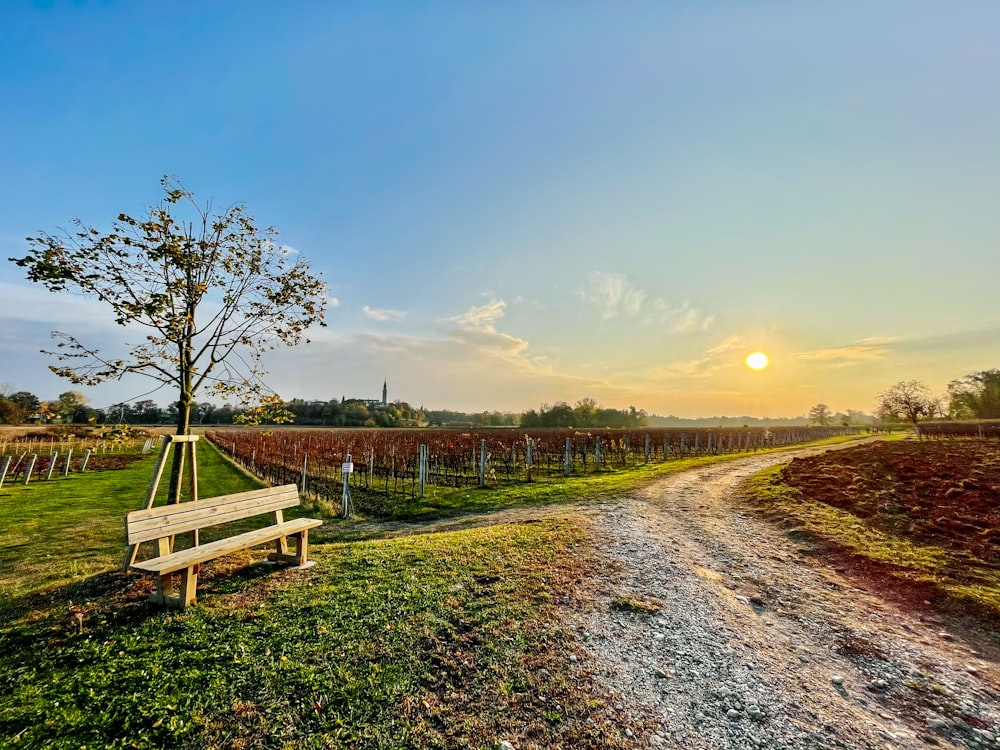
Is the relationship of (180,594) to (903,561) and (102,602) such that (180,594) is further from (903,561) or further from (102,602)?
(903,561)

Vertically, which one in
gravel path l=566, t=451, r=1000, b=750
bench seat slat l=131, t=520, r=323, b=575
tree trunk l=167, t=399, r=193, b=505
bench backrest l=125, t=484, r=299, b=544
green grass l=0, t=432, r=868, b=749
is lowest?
gravel path l=566, t=451, r=1000, b=750

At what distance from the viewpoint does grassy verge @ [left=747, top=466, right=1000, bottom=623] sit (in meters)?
5.39

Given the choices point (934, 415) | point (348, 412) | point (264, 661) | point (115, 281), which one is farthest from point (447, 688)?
point (934, 415)

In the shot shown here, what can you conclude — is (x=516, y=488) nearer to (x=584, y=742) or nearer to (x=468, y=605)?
(x=468, y=605)

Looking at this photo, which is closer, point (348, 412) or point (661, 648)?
point (661, 648)

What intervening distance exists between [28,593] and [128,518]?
2.41 meters

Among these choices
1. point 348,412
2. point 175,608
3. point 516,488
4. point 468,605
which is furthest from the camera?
point 348,412

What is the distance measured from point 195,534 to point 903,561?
1051 cm

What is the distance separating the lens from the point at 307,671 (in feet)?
11.0

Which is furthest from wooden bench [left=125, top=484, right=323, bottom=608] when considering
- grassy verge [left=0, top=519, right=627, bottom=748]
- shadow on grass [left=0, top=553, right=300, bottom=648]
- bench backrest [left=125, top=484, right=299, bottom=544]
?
grassy verge [left=0, top=519, right=627, bottom=748]

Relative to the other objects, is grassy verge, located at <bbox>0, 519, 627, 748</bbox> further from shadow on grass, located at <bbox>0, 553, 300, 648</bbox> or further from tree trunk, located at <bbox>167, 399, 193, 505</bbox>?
tree trunk, located at <bbox>167, 399, 193, 505</bbox>

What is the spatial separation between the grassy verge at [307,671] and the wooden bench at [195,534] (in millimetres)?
347

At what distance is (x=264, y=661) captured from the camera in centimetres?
344

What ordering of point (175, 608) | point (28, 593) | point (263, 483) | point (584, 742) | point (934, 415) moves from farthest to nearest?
point (934, 415)
point (263, 483)
point (28, 593)
point (175, 608)
point (584, 742)
